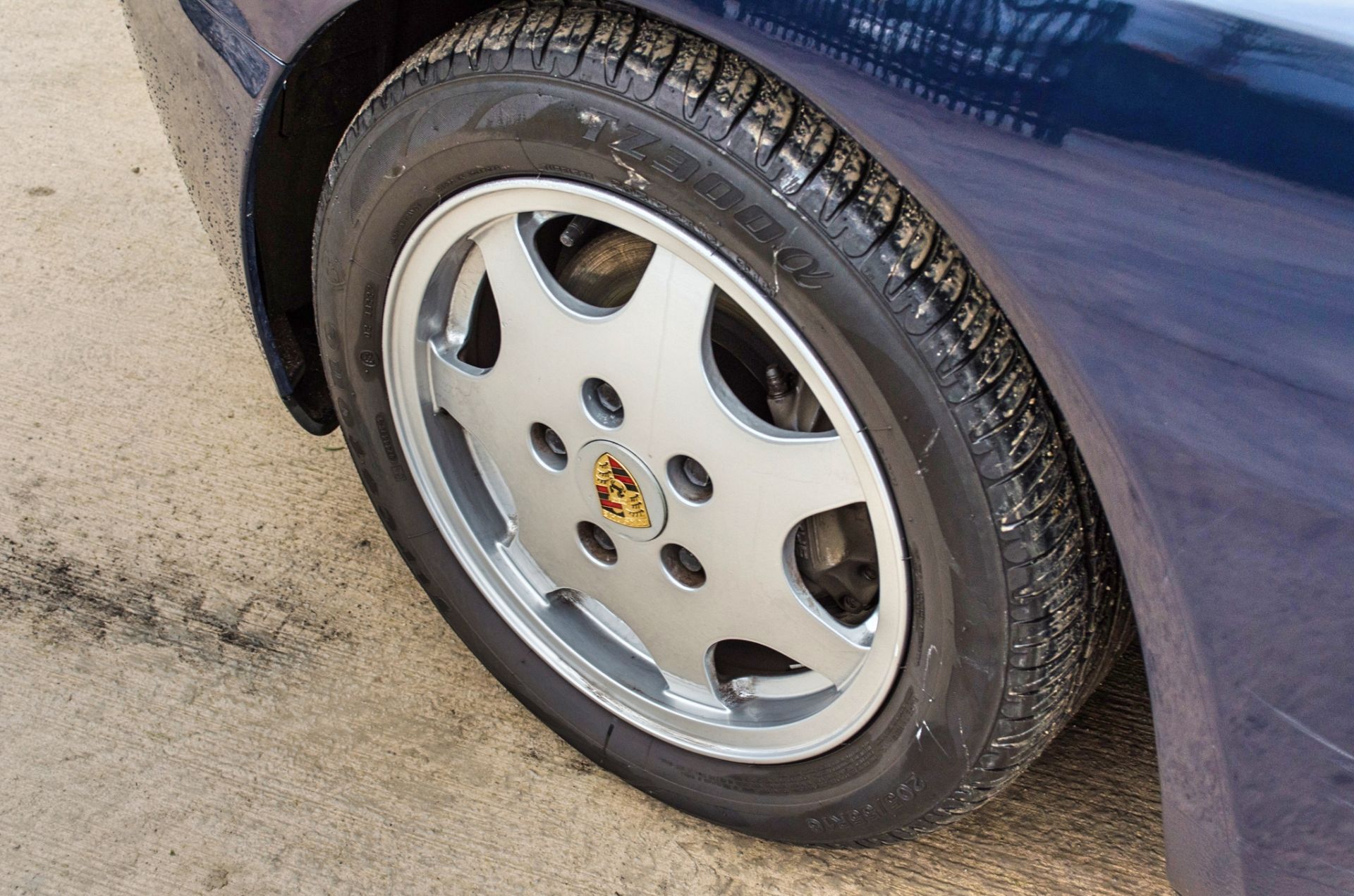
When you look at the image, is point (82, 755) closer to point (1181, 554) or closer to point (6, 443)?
point (6, 443)

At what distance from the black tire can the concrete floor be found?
0.36 m

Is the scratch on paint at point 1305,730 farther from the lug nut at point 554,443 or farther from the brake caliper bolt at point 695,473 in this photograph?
the lug nut at point 554,443

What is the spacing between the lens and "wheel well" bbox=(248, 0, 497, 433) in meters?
1.39

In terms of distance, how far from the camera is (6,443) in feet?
7.05

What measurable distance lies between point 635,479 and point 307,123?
0.68m

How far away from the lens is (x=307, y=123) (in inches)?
58.1

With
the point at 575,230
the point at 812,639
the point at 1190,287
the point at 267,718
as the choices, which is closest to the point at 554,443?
the point at 575,230

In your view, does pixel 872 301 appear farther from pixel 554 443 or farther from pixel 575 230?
pixel 554 443

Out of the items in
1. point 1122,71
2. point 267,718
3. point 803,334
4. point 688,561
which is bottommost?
point 267,718

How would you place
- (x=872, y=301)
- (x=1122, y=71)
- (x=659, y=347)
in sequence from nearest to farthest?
(x=1122, y=71), (x=872, y=301), (x=659, y=347)

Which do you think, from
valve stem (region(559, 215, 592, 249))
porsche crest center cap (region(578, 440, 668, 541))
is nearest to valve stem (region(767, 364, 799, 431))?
porsche crest center cap (region(578, 440, 668, 541))

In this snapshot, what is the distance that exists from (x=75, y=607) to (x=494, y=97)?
127 cm

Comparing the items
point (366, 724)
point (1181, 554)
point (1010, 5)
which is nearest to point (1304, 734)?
point (1181, 554)

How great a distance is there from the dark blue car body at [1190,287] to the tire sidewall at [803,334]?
123 millimetres
